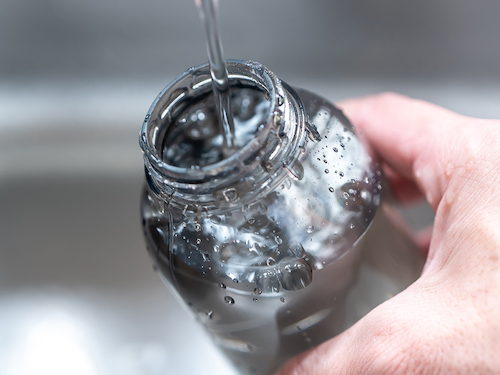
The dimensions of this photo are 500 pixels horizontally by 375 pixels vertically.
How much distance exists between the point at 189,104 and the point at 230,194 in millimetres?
174

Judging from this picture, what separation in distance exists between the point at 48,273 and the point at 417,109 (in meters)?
0.79

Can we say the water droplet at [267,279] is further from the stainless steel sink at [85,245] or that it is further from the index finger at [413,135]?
the stainless steel sink at [85,245]

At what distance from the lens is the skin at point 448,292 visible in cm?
42

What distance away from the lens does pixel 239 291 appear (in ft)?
1.65

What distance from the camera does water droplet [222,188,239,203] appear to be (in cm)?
47

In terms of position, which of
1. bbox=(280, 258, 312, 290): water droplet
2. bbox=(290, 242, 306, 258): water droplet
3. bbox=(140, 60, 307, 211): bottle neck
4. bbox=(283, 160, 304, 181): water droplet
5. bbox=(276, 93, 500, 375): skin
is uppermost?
bbox=(140, 60, 307, 211): bottle neck

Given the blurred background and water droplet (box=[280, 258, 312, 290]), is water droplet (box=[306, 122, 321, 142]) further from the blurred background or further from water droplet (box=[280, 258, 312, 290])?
the blurred background

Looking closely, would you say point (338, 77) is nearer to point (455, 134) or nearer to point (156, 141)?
point (455, 134)

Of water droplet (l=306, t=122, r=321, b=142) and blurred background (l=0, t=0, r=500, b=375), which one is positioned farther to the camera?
blurred background (l=0, t=0, r=500, b=375)

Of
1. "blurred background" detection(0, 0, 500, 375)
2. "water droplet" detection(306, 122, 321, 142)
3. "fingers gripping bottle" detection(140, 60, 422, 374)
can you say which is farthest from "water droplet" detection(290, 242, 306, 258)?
"blurred background" detection(0, 0, 500, 375)

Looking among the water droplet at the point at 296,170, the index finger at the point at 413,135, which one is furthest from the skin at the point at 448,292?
the water droplet at the point at 296,170

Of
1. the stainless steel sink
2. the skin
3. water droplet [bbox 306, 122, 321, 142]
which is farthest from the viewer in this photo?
the stainless steel sink

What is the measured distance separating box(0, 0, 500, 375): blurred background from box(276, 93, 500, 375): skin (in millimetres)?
392

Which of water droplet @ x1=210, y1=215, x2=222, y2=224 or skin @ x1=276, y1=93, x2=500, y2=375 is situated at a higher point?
water droplet @ x1=210, y1=215, x2=222, y2=224
